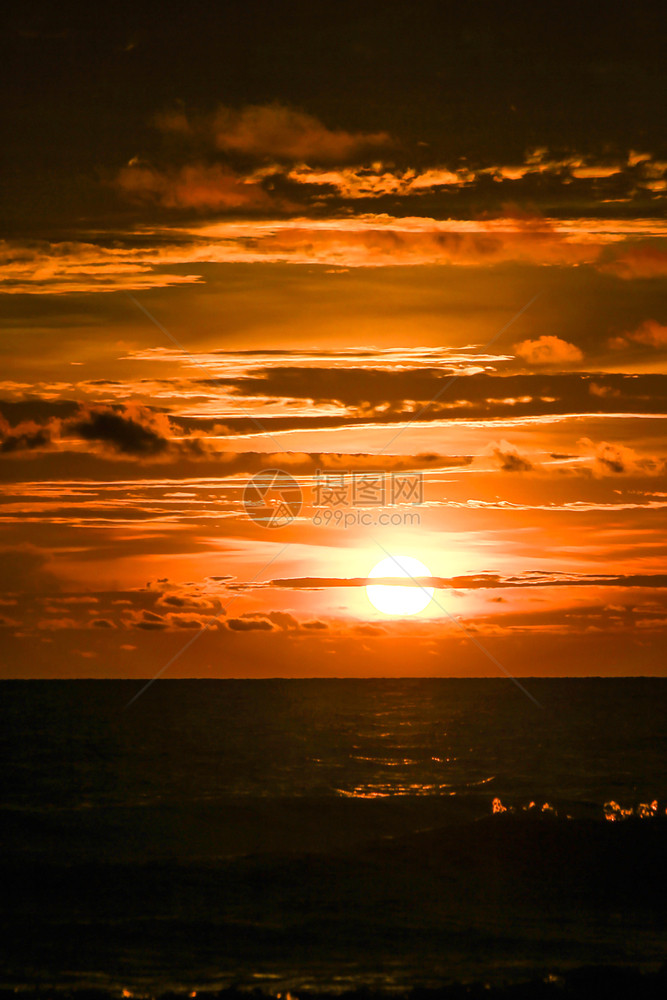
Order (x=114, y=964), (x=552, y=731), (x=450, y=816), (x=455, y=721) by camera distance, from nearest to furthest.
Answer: (x=114, y=964), (x=450, y=816), (x=552, y=731), (x=455, y=721)

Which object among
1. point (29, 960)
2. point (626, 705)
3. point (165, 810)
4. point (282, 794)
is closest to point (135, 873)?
point (29, 960)

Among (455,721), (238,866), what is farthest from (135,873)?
(455,721)

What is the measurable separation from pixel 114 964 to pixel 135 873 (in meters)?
9.27

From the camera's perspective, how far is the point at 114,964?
20.1 meters

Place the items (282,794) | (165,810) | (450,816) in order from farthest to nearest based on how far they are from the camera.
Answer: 1. (282,794)
2. (165,810)
3. (450,816)

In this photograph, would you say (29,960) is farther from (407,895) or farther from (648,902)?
(648,902)

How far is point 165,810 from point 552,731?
58329mm

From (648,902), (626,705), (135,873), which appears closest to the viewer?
(648,902)

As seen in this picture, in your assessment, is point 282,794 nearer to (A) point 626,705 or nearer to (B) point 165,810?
(B) point 165,810

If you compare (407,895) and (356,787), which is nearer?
(407,895)

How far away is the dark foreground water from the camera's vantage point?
20156mm

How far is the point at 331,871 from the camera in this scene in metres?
28.6

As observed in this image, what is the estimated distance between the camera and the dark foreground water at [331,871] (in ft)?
66.1

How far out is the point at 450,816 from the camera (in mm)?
38688
